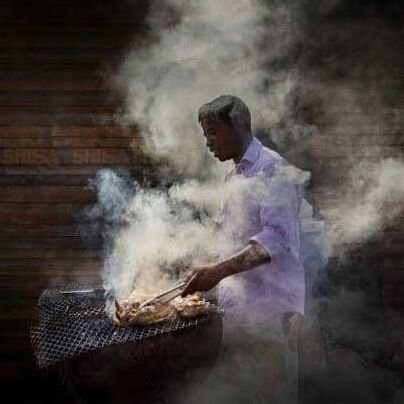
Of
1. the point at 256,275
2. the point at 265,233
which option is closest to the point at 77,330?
the point at 256,275

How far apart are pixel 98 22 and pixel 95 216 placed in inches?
104

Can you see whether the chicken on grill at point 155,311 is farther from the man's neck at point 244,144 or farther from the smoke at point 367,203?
the smoke at point 367,203

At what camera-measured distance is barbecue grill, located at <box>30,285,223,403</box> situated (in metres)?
4.17

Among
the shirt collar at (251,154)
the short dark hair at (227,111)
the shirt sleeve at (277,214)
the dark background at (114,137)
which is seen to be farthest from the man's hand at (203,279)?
the dark background at (114,137)

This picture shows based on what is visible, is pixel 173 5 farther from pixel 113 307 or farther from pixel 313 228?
pixel 113 307

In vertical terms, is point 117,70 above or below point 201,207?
above

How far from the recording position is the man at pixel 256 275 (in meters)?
4.55

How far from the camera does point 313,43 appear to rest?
25.6ft

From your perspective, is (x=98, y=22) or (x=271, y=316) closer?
(x=271, y=316)

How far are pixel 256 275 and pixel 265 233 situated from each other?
47 centimetres

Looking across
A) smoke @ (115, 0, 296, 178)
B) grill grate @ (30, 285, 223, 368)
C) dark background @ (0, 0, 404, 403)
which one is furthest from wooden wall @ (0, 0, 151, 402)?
grill grate @ (30, 285, 223, 368)

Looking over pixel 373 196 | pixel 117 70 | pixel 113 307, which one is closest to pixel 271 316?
pixel 113 307

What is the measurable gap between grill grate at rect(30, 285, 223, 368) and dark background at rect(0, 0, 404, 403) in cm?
309

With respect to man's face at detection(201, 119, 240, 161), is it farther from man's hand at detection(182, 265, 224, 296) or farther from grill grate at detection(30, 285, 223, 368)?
grill grate at detection(30, 285, 223, 368)
